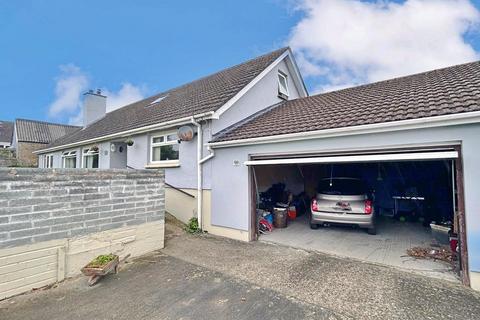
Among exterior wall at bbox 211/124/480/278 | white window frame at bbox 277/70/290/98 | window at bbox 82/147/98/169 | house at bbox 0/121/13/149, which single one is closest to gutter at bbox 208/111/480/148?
exterior wall at bbox 211/124/480/278

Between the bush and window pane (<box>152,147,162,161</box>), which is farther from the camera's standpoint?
window pane (<box>152,147,162,161</box>)

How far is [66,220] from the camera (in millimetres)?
4625

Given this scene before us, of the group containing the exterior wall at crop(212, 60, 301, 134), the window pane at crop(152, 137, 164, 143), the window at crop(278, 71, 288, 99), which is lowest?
the window pane at crop(152, 137, 164, 143)

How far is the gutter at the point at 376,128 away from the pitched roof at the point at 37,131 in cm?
2891

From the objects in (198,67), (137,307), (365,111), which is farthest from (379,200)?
(198,67)

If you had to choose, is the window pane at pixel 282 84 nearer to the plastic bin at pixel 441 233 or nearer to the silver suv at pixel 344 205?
the silver suv at pixel 344 205

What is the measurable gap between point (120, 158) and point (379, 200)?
12607 millimetres

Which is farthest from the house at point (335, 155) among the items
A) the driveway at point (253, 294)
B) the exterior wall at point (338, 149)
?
the driveway at point (253, 294)

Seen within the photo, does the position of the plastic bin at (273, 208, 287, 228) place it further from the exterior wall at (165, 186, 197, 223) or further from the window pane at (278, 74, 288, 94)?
the window pane at (278, 74, 288, 94)

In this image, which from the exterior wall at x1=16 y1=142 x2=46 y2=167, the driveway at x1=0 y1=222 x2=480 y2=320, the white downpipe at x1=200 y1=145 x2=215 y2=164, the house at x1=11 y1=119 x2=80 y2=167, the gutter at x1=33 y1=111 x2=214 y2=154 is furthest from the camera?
the house at x1=11 y1=119 x2=80 y2=167

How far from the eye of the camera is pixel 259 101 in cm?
1023

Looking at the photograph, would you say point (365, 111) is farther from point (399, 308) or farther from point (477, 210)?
point (399, 308)

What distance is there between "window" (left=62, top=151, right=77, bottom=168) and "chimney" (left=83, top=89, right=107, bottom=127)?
4434mm

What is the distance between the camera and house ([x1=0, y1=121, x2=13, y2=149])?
128 ft
